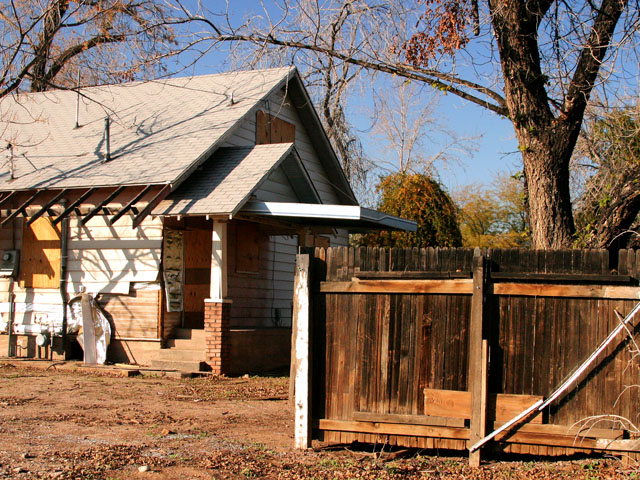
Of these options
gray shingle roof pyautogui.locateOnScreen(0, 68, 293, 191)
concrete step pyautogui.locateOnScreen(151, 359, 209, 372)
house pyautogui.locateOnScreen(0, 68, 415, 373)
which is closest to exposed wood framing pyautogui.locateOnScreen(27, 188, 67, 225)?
house pyautogui.locateOnScreen(0, 68, 415, 373)

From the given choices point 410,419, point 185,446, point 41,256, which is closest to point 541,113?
point 410,419

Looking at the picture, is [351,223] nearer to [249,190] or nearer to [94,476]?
[249,190]

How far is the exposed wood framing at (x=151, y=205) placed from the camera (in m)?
12.4

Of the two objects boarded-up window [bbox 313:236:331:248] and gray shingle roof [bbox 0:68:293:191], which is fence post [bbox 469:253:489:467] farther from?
boarded-up window [bbox 313:236:331:248]

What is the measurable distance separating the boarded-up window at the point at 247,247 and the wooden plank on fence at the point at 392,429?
8.26 meters

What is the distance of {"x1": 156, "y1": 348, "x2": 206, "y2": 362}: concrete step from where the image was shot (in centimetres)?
1334

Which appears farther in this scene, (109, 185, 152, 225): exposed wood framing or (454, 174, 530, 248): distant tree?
(454, 174, 530, 248): distant tree

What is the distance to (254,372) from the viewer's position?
13.9 metres

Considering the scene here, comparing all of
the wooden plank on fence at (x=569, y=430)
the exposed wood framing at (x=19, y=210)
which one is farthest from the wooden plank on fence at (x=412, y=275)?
the exposed wood framing at (x=19, y=210)

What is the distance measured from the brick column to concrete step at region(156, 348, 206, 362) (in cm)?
25

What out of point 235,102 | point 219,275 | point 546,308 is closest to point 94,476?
point 546,308

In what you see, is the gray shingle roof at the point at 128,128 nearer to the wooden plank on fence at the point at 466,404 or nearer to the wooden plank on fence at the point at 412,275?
the wooden plank on fence at the point at 412,275

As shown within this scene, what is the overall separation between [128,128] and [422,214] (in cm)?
1021

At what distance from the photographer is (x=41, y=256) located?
50.1 ft
